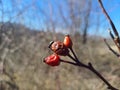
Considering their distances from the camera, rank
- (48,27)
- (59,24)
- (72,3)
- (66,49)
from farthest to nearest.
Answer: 1. (72,3)
2. (59,24)
3. (48,27)
4. (66,49)

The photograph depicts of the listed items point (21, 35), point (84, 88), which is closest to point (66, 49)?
point (84, 88)

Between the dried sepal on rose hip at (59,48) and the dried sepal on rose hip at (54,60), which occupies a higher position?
the dried sepal on rose hip at (59,48)

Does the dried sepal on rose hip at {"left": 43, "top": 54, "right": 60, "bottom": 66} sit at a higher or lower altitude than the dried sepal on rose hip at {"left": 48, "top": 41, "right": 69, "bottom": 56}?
lower

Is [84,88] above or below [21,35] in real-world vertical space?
below

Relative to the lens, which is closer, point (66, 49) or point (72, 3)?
point (66, 49)

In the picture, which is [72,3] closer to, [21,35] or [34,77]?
[21,35]

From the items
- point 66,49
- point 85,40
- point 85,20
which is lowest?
point 85,40

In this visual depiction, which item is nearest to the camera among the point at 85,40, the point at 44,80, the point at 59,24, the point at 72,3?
the point at 44,80

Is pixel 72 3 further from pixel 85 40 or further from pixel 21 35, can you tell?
pixel 85 40
